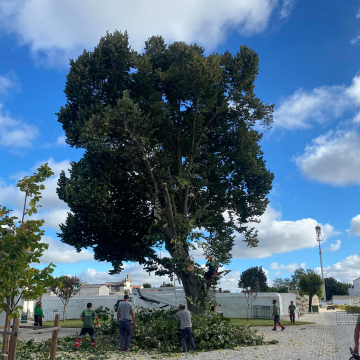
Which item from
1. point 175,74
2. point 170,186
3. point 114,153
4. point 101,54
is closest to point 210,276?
point 170,186

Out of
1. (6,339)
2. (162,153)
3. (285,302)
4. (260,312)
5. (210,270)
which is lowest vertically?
(260,312)

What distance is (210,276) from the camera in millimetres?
17594

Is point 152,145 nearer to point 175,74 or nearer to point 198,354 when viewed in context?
point 175,74

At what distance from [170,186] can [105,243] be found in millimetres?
5382

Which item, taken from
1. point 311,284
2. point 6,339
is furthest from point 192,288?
point 311,284

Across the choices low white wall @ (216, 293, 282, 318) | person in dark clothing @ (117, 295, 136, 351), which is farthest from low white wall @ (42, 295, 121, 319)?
person in dark clothing @ (117, 295, 136, 351)

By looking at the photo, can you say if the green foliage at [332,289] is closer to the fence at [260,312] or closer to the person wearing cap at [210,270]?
the fence at [260,312]

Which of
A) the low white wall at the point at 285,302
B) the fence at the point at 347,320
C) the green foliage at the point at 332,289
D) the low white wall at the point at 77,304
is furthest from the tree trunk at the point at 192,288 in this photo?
the green foliage at the point at 332,289

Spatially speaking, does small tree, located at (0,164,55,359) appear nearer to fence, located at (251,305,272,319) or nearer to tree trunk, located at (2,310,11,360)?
tree trunk, located at (2,310,11,360)

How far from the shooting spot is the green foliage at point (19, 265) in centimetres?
624

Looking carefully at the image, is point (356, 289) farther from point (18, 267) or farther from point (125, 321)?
point (18, 267)

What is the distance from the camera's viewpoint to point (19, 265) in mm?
6305

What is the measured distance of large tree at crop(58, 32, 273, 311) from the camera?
56.6ft

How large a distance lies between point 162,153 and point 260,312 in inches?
795
